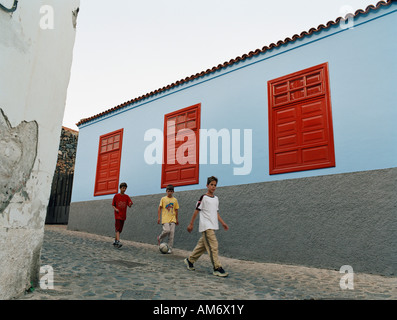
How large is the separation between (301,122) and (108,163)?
617 cm

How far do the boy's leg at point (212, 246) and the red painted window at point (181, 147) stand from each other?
9.35 feet

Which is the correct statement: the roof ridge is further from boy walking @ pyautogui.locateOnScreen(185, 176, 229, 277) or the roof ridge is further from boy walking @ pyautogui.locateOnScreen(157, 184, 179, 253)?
boy walking @ pyautogui.locateOnScreen(185, 176, 229, 277)

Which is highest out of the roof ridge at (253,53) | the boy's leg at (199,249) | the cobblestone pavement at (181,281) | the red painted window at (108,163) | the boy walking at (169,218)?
the roof ridge at (253,53)

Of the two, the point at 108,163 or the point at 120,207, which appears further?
the point at 108,163

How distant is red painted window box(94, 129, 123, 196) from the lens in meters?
9.55

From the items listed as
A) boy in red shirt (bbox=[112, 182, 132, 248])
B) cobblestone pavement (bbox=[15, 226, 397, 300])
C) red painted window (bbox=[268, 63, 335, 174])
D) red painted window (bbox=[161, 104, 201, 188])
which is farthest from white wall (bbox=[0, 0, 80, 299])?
red painted window (bbox=[161, 104, 201, 188])

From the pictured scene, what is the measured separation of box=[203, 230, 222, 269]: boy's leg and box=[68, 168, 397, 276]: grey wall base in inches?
70.3

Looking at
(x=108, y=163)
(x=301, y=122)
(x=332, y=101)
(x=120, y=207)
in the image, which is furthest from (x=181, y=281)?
(x=108, y=163)

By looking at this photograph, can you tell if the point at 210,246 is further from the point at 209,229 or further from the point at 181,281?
the point at 181,281

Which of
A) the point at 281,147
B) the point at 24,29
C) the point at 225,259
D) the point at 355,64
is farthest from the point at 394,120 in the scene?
the point at 24,29

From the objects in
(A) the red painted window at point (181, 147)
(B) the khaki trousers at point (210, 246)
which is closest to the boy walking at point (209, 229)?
(B) the khaki trousers at point (210, 246)

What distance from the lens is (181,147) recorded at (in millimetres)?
8008

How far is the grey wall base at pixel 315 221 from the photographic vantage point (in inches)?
193

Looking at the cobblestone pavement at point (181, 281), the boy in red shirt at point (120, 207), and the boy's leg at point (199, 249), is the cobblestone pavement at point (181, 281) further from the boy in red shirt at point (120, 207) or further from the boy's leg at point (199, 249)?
the boy in red shirt at point (120, 207)
